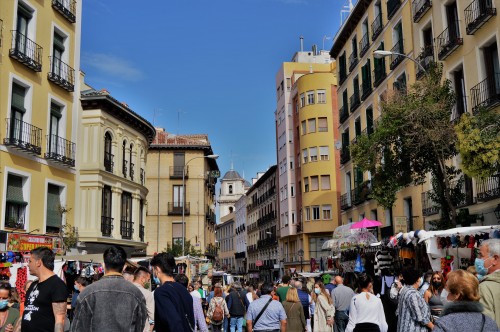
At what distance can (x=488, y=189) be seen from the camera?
20.2 meters

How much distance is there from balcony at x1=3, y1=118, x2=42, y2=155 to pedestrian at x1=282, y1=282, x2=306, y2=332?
44.3 ft

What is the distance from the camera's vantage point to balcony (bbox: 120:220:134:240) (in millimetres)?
33031

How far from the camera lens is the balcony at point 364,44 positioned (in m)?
35.7

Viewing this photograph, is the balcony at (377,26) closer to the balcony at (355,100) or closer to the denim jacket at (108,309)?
the balcony at (355,100)

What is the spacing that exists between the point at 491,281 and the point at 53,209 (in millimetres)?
22323

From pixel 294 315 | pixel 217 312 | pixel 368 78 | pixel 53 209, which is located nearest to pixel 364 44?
pixel 368 78

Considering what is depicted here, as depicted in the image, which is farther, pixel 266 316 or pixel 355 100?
pixel 355 100

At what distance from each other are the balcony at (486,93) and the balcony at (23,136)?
16243 millimetres

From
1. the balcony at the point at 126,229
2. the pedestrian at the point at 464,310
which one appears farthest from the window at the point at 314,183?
the pedestrian at the point at 464,310

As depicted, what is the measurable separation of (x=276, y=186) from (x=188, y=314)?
204ft

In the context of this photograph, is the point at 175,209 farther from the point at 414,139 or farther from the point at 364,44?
the point at 414,139

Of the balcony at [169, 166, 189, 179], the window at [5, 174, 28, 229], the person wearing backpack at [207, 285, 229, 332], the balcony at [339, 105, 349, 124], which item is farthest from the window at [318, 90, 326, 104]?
the person wearing backpack at [207, 285, 229, 332]

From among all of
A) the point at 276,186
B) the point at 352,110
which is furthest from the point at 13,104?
the point at 276,186

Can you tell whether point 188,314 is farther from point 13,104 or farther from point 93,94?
point 93,94
